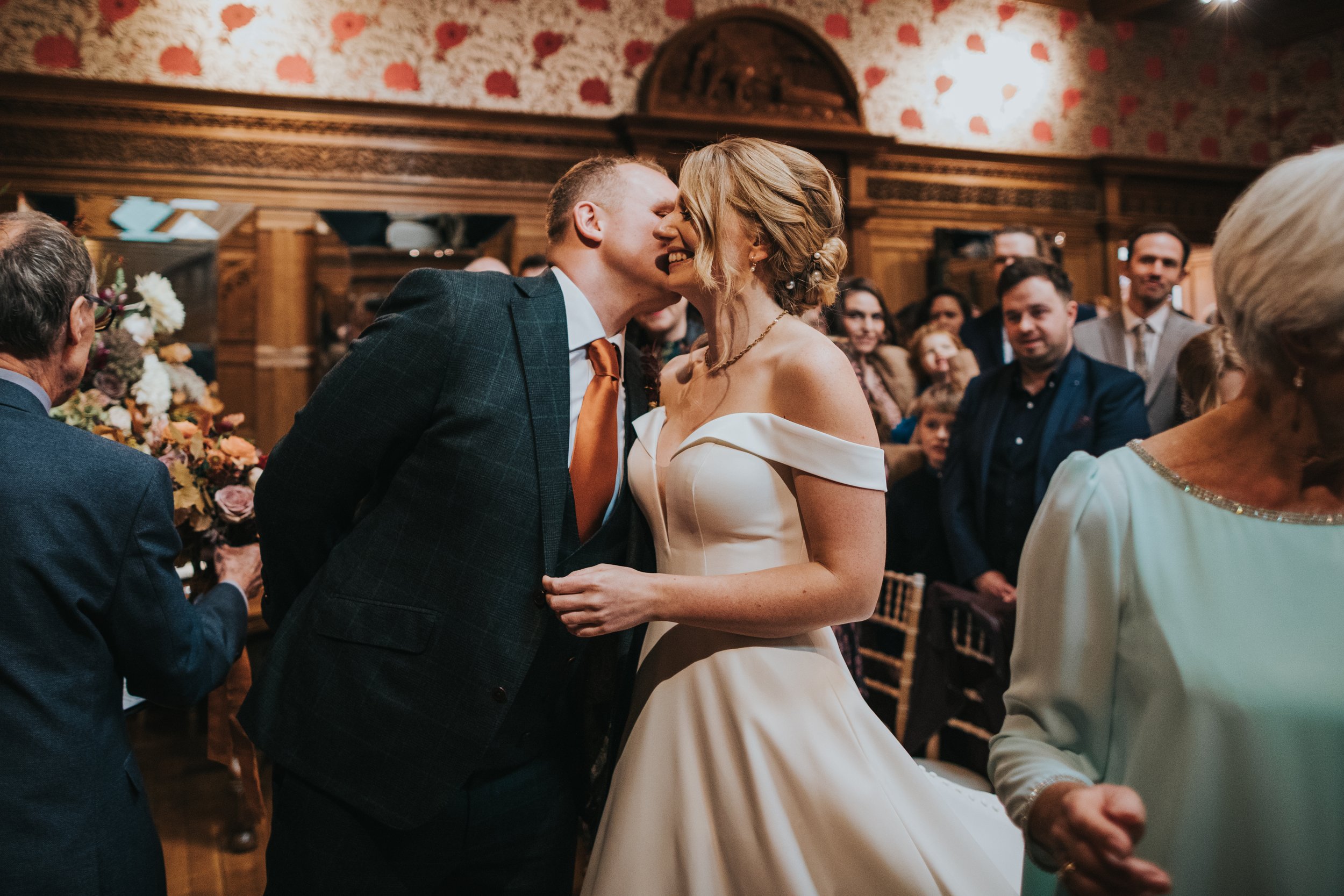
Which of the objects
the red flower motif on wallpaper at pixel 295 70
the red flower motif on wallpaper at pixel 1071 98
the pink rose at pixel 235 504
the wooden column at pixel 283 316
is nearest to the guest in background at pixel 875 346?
the pink rose at pixel 235 504

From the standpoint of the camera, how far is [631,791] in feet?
4.64

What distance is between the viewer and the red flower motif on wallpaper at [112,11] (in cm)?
492

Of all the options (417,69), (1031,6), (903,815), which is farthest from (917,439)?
(1031,6)

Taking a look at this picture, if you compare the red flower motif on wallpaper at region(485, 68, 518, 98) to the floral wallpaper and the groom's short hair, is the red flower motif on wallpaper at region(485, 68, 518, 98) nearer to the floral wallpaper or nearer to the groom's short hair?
the floral wallpaper

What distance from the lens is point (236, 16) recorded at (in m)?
5.12

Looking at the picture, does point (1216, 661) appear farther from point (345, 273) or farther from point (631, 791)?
point (345, 273)

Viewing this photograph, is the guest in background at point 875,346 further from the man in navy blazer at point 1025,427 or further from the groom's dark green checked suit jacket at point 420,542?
the groom's dark green checked suit jacket at point 420,542

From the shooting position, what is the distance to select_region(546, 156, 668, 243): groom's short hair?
1.66 meters

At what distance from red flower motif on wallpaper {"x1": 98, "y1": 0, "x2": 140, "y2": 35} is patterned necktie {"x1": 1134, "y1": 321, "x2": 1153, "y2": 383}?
17.6 feet

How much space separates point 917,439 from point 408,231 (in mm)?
3274

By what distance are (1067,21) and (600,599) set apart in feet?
24.1

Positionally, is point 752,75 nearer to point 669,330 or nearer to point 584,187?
point 669,330

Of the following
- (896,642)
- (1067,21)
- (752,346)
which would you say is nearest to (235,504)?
(752,346)

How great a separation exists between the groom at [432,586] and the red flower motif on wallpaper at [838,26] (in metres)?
5.58
